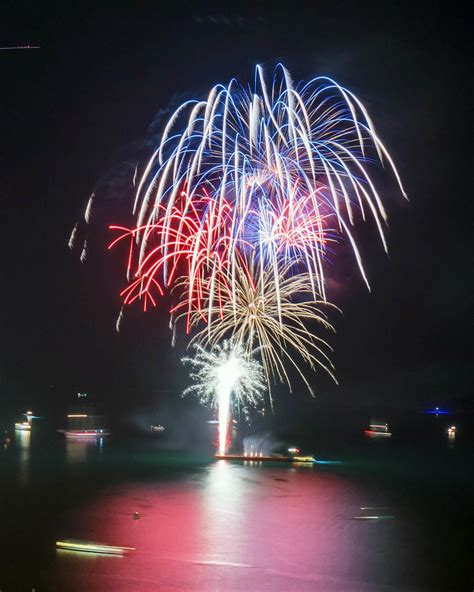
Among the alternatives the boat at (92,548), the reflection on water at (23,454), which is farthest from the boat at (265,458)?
the boat at (92,548)

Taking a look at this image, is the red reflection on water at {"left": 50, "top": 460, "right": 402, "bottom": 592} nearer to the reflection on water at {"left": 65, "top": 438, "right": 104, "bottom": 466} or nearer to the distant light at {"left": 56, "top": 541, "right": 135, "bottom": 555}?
the distant light at {"left": 56, "top": 541, "right": 135, "bottom": 555}

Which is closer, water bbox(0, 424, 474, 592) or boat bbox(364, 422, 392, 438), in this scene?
water bbox(0, 424, 474, 592)

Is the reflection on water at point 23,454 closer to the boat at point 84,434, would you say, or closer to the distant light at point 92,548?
the boat at point 84,434

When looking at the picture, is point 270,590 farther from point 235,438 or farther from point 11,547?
point 235,438

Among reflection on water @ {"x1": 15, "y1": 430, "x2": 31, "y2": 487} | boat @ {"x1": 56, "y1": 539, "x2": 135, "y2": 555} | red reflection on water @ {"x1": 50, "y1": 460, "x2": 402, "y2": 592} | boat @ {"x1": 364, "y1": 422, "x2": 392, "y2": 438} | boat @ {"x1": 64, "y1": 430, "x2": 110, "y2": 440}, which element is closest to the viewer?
red reflection on water @ {"x1": 50, "y1": 460, "x2": 402, "y2": 592}

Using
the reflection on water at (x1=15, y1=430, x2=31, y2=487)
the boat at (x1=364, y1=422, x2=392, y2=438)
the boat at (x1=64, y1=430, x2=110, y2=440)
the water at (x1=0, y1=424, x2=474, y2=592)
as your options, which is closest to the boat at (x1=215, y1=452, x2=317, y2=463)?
the water at (x1=0, y1=424, x2=474, y2=592)

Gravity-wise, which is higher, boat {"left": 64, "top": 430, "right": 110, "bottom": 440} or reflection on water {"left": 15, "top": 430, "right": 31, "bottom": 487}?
boat {"left": 64, "top": 430, "right": 110, "bottom": 440}

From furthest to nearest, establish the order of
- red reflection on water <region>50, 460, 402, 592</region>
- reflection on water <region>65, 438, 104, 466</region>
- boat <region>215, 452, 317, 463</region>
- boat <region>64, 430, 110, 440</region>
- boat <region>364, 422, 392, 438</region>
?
boat <region>364, 422, 392, 438</region> < boat <region>64, 430, 110, 440</region> < reflection on water <region>65, 438, 104, 466</region> < boat <region>215, 452, 317, 463</region> < red reflection on water <region>50, 460, 402, 592</region>

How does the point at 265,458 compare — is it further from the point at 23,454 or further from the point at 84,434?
the point at 84,434

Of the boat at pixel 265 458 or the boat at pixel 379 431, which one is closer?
the boat at pixel 265 458
